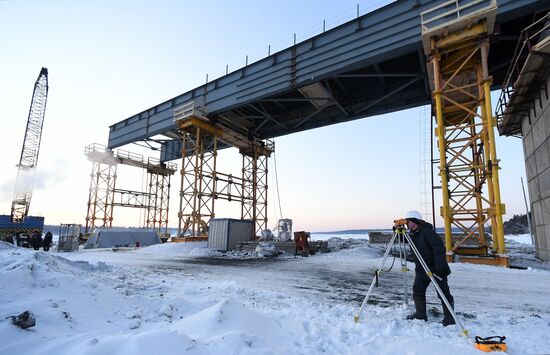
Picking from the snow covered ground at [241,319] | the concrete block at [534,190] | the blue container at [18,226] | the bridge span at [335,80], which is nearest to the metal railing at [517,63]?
the bridge span at [335,80]

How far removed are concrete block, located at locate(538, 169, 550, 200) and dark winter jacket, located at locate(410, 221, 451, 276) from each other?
477 inches

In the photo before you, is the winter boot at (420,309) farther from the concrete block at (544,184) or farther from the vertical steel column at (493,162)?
the concrete block at (544,184)

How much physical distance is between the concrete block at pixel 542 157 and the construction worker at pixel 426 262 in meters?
12.0

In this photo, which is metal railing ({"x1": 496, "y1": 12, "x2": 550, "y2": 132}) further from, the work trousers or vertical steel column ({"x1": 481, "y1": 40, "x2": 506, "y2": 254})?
the work trousers

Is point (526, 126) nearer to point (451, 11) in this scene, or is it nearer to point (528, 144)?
point (528, 144)

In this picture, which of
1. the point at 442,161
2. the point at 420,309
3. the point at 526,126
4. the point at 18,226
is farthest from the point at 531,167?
the point at 18,226

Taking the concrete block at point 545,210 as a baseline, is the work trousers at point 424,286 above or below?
below

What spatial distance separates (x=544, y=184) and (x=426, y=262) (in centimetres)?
1284

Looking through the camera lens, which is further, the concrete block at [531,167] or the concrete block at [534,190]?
the concrete block at [531,167]

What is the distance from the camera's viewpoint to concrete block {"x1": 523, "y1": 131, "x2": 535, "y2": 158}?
15.0 m

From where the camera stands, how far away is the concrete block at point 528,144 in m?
15.0

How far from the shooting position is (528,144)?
15617 mm

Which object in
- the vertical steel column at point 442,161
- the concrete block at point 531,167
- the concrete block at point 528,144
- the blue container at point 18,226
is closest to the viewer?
the vertical steel column at point 442,161

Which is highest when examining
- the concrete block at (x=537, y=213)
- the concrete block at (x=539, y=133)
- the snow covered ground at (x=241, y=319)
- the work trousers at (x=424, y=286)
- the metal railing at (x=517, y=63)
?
the metal railing at (x=517, y=63)
